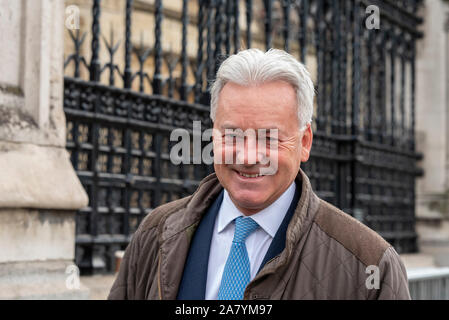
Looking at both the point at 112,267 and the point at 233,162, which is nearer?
the point at 233,162

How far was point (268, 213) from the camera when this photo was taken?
86.2 inches

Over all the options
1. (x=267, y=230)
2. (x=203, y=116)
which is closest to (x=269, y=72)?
(x=267, y=230)

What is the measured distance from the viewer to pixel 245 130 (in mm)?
2092

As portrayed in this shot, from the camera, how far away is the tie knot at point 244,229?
218cm

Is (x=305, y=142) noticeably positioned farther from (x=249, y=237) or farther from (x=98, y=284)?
(x=98, y=284)

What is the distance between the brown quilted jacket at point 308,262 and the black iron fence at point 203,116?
177 centimetres

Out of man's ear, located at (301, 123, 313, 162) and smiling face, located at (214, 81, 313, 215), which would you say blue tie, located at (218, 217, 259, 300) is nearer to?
smiling face, located at (214, 81, 313, 215)

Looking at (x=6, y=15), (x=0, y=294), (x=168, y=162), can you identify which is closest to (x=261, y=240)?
(x=0, y=294)

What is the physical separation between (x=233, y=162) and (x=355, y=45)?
313 inches

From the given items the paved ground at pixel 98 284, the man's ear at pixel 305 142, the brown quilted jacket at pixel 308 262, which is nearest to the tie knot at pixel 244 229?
the brown quilted jacket at pixel 308 262

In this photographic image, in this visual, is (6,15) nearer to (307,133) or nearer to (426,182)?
(307,133)

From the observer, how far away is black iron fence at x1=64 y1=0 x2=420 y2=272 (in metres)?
5.88

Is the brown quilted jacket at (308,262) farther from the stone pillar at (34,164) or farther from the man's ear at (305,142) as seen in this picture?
the stone pillar at (34,164)

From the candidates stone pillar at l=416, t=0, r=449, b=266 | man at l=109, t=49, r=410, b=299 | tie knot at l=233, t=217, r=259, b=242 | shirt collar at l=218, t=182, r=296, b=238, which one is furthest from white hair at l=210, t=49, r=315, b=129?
stone pillar at l=416, t=0, r=449, b=266
